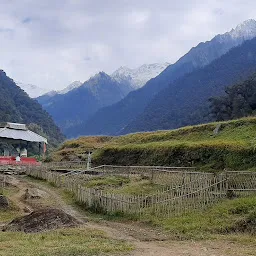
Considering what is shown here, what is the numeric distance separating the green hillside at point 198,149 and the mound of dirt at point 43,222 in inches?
475

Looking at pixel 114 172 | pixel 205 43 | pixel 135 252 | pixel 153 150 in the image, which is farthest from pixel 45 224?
pixel 205 43

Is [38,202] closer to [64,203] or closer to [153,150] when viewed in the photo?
[64,203]

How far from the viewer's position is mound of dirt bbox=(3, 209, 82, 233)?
14.3m

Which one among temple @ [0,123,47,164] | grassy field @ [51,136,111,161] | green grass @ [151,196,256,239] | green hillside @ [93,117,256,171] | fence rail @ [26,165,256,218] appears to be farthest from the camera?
temple @ [0,123,47,164]

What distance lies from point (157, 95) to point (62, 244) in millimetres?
128811

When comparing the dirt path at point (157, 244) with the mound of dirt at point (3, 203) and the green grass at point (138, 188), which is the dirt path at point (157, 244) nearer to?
the green grass at point (138, 188)

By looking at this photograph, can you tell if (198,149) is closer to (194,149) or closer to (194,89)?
(194,149)

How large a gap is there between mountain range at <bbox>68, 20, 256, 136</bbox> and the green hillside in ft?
211

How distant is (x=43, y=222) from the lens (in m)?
14.6

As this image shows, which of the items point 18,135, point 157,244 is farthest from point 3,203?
point 18,135

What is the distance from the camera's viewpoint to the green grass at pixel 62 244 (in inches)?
421

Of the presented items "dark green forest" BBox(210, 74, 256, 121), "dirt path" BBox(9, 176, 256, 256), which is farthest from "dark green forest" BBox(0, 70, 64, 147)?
"dirt path" BBox(9, 176, 256, 256)

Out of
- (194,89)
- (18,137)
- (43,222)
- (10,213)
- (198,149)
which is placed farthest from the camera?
(194,89)

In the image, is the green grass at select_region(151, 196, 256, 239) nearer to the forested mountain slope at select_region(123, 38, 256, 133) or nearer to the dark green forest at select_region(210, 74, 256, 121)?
the dark green forest at select_region(210, 74, 256, 121)
